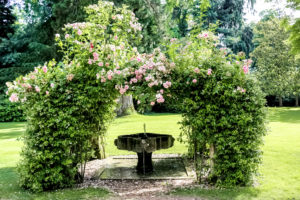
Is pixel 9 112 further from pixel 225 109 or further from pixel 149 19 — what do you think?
pixel 225 109

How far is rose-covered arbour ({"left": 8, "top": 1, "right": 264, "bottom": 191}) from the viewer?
5.51 m

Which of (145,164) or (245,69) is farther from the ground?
(245,69)

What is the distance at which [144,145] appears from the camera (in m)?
6.70

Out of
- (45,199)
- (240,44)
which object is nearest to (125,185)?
(45,199)

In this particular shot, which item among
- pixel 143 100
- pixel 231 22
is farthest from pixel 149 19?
pixel 231 22

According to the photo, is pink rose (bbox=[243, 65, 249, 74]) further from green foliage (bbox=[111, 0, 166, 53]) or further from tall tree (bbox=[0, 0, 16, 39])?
tall tree (bbox=[0, 0, 16, 39])

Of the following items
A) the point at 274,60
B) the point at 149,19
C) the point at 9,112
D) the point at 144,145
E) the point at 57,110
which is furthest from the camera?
the point at 274,60

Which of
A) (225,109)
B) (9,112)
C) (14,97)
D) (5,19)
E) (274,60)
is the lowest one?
(9,112)

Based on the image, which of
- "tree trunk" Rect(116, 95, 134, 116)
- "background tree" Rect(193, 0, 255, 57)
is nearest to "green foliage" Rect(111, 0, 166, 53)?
"tree trunk" Rect(116, 95, 134, 116)

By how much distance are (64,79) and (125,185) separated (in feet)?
8.71

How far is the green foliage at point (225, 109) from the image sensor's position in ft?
18.0

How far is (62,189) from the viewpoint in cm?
589

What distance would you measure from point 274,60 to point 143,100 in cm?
2620

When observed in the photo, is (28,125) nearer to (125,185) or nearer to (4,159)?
(125,185)
